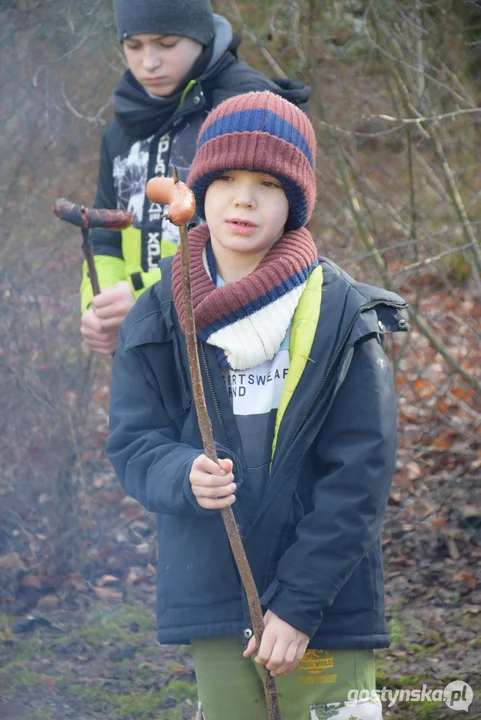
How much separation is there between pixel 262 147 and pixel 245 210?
0.44ft

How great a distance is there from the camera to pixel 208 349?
2170 mm

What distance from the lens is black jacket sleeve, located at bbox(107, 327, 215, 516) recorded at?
210 cm

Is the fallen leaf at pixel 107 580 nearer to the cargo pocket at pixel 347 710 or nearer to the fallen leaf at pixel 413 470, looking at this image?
the fallen leaf at pixel 413 470

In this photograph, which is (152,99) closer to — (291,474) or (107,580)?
(291,474)

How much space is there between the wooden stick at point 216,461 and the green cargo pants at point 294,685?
78 millimetres

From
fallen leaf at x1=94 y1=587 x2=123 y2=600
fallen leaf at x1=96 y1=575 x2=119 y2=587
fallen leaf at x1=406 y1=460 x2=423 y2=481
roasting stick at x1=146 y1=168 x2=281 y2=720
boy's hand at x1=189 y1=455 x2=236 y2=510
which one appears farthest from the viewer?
fallen leaf at x1=406 y1=460 x2=423 y2=481

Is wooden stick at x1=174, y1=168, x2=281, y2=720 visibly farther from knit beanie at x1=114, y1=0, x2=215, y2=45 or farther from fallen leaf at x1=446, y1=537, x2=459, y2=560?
fallen leaf at x1=446, y1=537, x2=459, y2=560

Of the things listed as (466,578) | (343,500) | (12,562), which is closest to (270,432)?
(343,500)

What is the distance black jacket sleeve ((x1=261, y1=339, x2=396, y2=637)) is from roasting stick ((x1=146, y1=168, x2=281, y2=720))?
0.09m

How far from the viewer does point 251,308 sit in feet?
6.97

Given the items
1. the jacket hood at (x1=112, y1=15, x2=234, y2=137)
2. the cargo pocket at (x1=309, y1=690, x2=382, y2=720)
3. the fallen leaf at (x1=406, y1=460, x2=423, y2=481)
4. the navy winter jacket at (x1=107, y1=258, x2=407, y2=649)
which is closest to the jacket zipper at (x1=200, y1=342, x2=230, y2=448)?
the navy winter jacket at (x1=107, y1=258, x2=407, y2=649)

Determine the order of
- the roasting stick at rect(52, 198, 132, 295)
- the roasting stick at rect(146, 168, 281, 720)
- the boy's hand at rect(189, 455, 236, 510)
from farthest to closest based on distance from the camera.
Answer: the roasting stick at rect(52, 198, 132, 295), the boy's hand at rect(189, 455, 236, 510), the roasting stick at rect(146, 168, 281, 720)

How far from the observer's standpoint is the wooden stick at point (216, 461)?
1841mm

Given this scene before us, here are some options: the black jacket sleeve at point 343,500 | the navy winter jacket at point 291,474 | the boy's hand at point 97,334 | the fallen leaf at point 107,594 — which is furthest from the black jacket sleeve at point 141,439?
the fallen leaf at point 107,594
